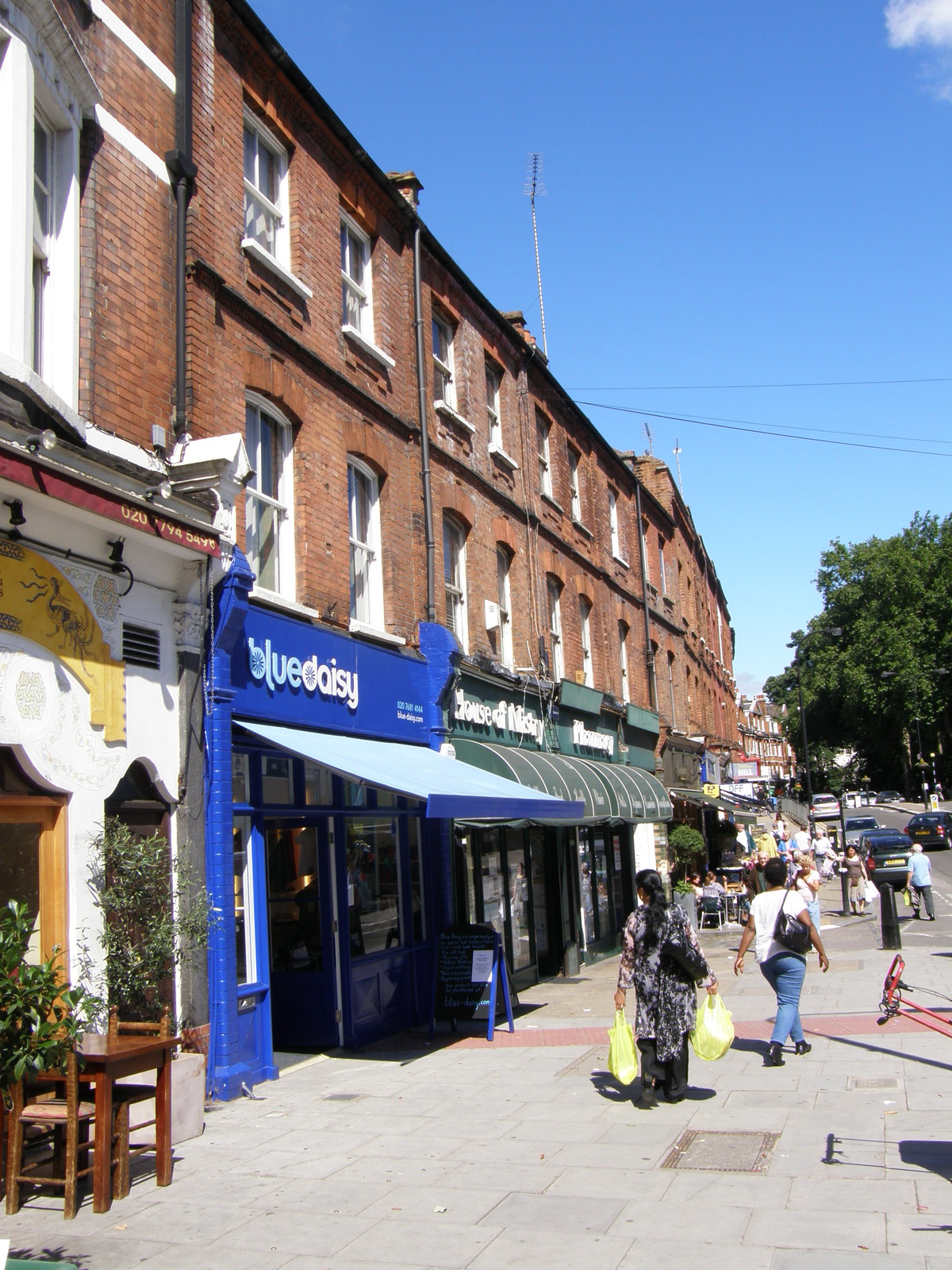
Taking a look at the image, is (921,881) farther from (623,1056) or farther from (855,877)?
(623,1056)

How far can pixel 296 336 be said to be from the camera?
11562 millimetres

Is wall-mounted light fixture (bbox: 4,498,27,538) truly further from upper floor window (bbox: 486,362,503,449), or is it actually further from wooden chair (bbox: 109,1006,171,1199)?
upper floor window (bbox: 486,362,503,449)

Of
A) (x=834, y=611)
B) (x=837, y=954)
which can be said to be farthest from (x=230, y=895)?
(x=834, y=611)

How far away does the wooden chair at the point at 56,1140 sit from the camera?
5766 mm

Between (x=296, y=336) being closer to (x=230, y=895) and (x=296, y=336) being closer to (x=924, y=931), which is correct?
(x=230, y=895)

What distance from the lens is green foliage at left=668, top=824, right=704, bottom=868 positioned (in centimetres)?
2556

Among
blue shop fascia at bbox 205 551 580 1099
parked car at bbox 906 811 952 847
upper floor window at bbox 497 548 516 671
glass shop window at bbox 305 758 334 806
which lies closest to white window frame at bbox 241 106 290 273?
blue shop fascia at bbox 205 551 580 1099

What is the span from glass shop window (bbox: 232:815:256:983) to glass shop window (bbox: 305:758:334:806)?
4.74 feet

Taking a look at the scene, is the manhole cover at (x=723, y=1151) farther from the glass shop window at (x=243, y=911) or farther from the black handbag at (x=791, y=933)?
the glass shop window at (x=243, y=911)

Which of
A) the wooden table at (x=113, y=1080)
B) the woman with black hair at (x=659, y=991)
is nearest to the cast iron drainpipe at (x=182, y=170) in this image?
the wooden table at (x=113, y=1080)

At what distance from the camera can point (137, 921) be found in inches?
310

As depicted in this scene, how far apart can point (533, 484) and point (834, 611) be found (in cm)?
5793

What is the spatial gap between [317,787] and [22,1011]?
6647 mm

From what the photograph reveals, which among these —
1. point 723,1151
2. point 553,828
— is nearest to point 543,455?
point 553,828
